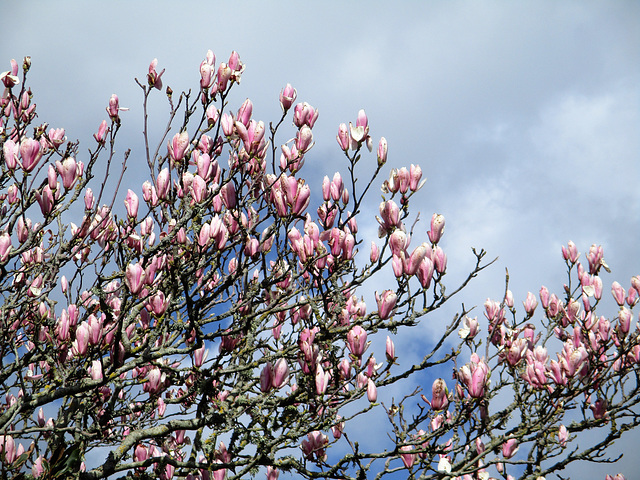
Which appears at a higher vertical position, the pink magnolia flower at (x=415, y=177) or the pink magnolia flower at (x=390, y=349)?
the pink magnolia flower at (x=415, y=177)

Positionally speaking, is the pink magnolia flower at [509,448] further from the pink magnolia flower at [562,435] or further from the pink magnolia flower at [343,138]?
the pink magnolia flower at [343,138]

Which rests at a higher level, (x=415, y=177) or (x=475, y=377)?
(x=415, y=177)

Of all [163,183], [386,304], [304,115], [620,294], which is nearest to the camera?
[386,304]

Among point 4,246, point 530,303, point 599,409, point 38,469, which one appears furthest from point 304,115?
point 599,409

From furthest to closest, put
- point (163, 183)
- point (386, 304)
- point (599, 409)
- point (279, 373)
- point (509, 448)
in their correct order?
point (599, 409) < point (509, 448) < point (163, 183) < point (386, 304) < point (279, 373)

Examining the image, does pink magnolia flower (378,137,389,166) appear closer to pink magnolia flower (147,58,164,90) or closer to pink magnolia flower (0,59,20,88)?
pink magnolia flower (147,58,164,90)

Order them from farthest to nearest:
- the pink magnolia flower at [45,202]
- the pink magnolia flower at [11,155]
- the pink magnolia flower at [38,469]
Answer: the pink magnolia flower at [38,469] < the pink magnolia flower at [45,202] < the pink magnolia flower at [11,155]

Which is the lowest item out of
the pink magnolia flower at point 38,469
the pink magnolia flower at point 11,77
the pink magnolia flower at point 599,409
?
the pink magnolia flower at point 38,469

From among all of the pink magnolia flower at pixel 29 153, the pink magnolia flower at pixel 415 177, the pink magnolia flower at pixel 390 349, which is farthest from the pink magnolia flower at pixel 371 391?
the pink magnolia flower at pixel 29 153

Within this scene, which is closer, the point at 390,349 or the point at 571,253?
the point at 390,349

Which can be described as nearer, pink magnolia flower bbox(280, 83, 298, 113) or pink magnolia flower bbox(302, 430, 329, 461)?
pink magnolia flower bbox(280, 83, 298, 113)

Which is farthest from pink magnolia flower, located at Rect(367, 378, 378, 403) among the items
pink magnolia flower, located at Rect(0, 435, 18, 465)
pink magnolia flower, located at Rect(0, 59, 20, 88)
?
pink magnolia flower, located at Rect(0, 59, 20, 88)

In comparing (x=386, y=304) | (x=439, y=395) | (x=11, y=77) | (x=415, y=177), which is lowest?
(x=439, y=395)

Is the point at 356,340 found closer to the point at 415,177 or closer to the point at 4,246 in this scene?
the point at 415,177
